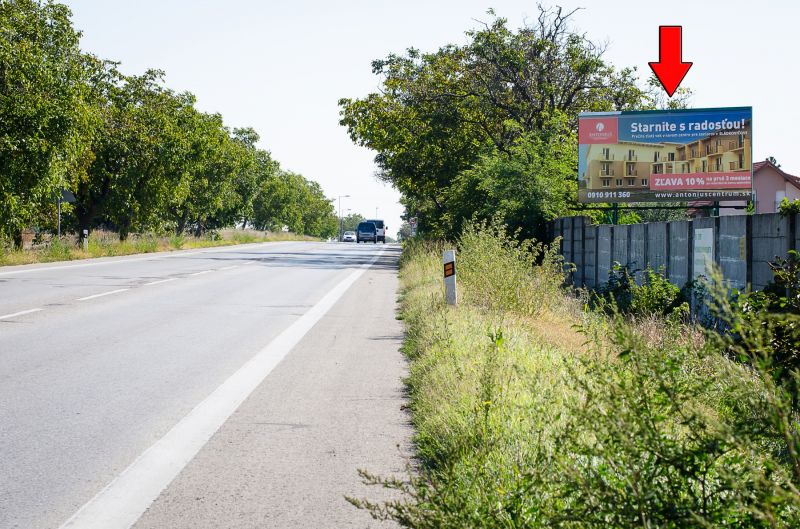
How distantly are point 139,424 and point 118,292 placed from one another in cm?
1187

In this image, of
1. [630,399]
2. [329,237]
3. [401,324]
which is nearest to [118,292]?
[401,324]

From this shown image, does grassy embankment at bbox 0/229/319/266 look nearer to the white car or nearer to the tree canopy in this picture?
the tree canopy

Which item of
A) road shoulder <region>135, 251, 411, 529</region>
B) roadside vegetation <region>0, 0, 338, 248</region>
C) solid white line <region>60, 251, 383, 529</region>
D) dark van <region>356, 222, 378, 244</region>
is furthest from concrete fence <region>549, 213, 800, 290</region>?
dark van <region>356, 222, 378, 244</region>

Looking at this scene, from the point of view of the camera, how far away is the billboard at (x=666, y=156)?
78.1ft

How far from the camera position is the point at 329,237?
190 meters

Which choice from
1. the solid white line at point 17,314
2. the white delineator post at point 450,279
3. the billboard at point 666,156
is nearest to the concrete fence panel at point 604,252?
the billboard at point 666,156

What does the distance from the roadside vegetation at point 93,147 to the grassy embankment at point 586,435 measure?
62.3 feet

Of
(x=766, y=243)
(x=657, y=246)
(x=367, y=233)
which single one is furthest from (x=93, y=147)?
(x=367, y=233)

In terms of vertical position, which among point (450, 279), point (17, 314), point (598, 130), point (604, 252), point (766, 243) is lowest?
point (17, 314)

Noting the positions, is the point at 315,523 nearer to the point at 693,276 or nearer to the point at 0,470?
the point at 0,470

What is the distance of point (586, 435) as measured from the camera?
485 cm

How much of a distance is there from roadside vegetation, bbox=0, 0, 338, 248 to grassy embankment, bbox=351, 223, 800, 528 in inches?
747

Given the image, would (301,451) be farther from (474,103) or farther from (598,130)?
(474,103)

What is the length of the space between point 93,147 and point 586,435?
41.5 metres
